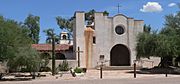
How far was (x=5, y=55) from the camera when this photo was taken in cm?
3703

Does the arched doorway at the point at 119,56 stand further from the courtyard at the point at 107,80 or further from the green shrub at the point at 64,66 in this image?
the courtyard at the point at 107,80

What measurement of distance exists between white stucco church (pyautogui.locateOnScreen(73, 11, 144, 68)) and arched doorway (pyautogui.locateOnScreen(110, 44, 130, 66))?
0.23 m

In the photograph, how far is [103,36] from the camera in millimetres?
61938

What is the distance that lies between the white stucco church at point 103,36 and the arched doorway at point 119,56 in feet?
0.75

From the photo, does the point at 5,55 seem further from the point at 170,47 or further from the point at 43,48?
the point at 43,48

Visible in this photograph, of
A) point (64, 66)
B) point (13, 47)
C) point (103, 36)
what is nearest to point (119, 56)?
point (103, 36)

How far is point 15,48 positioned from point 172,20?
78.8 feet

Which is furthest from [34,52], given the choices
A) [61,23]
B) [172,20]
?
[61,23]

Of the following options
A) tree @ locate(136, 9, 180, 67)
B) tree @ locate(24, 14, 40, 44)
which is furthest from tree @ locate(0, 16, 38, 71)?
tree @ locate(24, 14, 40, 44)

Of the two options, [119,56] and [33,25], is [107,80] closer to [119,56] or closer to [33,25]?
[119,56]

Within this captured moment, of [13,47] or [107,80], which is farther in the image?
[13,47]

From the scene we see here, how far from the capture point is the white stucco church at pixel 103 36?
201 ft

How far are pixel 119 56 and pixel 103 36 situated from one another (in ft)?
17.9

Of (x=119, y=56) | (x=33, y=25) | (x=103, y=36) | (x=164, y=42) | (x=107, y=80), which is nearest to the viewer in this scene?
(x=107, y=80)
